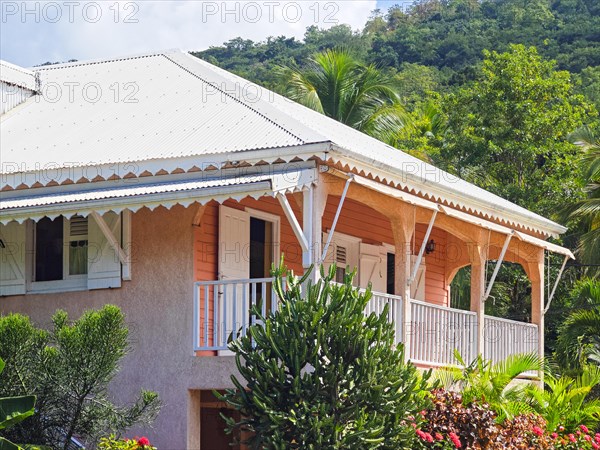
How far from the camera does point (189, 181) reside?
622 inches

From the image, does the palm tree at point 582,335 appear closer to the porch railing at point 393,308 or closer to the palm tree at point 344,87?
the porch railing at point 393,308

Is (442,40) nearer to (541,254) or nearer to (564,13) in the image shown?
(564,13)

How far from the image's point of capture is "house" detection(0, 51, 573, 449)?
50.4 feet

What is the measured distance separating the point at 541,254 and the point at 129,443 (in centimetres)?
1020

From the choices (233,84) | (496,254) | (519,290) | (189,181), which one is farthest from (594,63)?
(189,181)

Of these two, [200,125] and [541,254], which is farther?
[541,254]

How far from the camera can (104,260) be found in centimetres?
1677

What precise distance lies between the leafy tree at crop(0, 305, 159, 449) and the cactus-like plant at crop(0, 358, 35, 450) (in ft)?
1.77

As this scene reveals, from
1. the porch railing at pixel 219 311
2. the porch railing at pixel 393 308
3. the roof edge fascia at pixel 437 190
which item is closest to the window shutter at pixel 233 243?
the porch railing at pixel 219 311

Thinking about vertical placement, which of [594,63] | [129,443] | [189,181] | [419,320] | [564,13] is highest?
[564,13]

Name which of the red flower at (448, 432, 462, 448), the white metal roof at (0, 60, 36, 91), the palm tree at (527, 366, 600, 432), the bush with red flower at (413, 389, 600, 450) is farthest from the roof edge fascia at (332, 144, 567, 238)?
the white metal roof at (0, 60, 36, 91)

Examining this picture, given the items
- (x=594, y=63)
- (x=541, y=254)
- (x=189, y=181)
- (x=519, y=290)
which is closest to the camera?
(x=189, y=181)

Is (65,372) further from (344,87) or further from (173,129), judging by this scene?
(344,87)

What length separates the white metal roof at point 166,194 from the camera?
14539 millimetres
